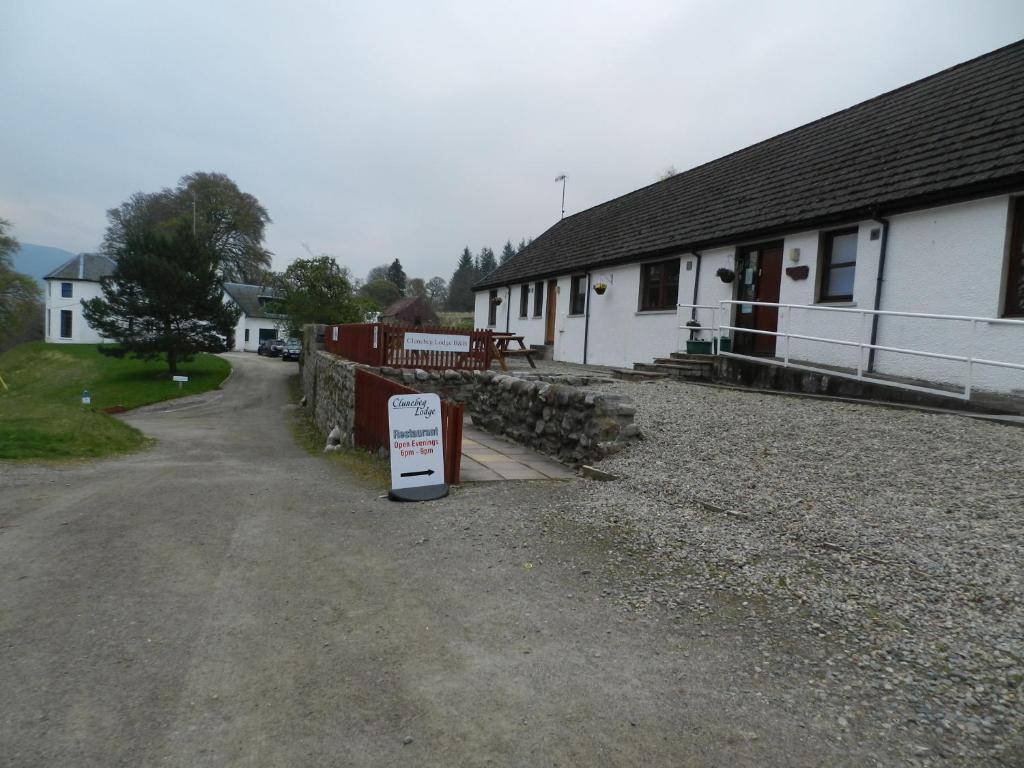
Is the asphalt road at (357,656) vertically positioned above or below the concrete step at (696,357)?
below

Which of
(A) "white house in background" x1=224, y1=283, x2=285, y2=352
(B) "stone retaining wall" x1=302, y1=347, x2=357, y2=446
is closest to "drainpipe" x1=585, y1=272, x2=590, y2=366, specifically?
(B) "stone retaining wall" x1=302, y1=347, x2=357, y2=446

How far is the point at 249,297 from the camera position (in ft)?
230

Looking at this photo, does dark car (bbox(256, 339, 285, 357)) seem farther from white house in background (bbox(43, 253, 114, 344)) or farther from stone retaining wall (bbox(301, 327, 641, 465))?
stone retaining wall (bbox(301, 327, 641, 465))

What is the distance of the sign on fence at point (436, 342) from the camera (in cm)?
1431

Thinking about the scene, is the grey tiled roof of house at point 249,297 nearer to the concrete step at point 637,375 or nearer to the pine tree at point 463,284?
the pine tree at point 463,284

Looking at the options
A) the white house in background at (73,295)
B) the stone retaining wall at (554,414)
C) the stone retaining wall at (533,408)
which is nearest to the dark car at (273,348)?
the white house in background at (73,295)

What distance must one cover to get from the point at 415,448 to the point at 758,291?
1031 centimetres

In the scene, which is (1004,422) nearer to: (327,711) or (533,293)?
(327,711)

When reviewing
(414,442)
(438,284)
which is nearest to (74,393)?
Answer: (414,442)

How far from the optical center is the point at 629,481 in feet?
22.0

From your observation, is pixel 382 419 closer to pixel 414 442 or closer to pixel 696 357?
pixel 414 442

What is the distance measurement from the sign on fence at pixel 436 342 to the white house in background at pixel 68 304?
195 ft

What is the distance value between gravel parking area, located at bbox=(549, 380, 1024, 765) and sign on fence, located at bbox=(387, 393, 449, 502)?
145 centimetres

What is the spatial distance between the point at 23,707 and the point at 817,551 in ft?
15.2
